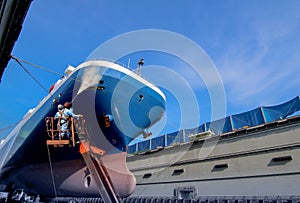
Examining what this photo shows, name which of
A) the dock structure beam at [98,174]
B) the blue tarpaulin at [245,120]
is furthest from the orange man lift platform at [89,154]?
the blue tarpaulin at [245,120]

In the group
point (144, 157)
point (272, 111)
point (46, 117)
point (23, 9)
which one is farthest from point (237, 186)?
point (23, 9)

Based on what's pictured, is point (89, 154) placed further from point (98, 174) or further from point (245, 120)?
point (245, 120)

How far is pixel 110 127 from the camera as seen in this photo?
295 inches

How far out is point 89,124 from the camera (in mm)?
6973

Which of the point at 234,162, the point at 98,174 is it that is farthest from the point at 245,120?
the point at 98,174

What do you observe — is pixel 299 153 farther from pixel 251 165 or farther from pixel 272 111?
pixel 272 111

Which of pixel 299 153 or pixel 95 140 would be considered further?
pixel 299 153

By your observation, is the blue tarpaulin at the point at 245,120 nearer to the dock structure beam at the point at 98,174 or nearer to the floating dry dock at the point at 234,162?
the floating dry dock at the point at 234,162

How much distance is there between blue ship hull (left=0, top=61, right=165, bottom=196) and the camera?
22.0 ft

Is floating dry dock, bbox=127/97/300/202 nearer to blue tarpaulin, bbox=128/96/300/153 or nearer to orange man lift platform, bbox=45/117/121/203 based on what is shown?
blue tarpaulin, bbox=128/96/300/153

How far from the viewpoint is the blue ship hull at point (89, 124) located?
6707 millimetres

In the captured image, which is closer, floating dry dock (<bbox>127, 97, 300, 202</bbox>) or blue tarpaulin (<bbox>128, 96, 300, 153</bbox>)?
floating dry dock (<bbox>127, 97, 300, 202</bbox>)

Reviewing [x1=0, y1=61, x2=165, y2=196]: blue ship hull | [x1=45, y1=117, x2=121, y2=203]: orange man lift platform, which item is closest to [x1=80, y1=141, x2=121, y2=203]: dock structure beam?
[x1=45, y1=117, x2=121, y2=203]: orange man lift platform

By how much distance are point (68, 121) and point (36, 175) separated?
344 centimetres
